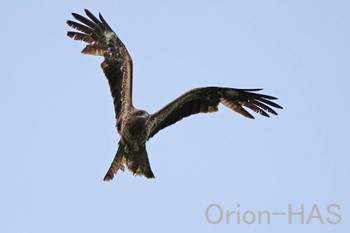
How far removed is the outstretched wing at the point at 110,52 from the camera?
33.6 feet

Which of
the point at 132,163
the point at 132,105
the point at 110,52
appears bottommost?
the point at 132,163

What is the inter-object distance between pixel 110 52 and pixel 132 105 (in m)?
1.38

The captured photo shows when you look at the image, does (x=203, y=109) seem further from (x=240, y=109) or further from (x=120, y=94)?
(x=120, y=94)

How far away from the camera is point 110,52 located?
10.8 meters

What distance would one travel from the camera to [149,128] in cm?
967

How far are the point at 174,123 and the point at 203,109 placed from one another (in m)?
0.61

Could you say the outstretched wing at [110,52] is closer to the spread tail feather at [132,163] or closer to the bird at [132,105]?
the bird at [132,105]

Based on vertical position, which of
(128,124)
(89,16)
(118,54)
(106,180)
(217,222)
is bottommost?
(217,222)

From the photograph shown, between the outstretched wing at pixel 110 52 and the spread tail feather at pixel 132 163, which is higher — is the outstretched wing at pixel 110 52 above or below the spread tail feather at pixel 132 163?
above

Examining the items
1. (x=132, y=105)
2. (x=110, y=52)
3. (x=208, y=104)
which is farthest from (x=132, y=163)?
(x=110, y=52)

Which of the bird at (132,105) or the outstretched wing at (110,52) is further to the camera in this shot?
the outstretched wing at (110,52)

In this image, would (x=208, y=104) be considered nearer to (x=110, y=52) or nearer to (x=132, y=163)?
(x=132, y=163)

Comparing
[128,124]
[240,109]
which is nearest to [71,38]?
[128,124]

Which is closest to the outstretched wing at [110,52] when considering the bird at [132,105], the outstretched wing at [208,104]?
the bird at [132,105]
